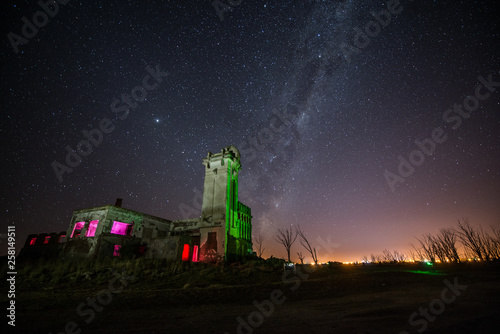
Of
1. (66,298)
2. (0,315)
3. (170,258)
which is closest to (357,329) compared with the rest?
(0,315)

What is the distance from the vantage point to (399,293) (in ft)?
26.8

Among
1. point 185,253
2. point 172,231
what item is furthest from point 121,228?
point 185,253

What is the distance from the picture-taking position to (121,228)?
1169 inches

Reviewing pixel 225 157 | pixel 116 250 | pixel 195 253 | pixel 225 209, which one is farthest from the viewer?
pixel 225 157

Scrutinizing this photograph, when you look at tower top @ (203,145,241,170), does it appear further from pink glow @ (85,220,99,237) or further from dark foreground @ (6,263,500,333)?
dark foreground @ (6,263,500,333)

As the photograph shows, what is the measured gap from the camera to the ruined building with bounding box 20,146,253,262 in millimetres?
26000

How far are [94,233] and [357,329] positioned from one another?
33634 mm

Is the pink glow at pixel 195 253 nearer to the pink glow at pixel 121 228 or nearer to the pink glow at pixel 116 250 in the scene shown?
the pink glow at pixel 116 250

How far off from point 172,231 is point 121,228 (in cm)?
701

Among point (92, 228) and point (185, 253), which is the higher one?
point (92, 228)

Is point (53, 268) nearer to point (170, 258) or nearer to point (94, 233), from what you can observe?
point (94, 233)

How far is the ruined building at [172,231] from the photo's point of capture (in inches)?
1024

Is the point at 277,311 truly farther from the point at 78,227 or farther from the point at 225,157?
the point at 78,227

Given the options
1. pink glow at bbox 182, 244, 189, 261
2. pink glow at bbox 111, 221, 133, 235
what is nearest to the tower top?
pink glow at bbox 182, 244, 189, 261
